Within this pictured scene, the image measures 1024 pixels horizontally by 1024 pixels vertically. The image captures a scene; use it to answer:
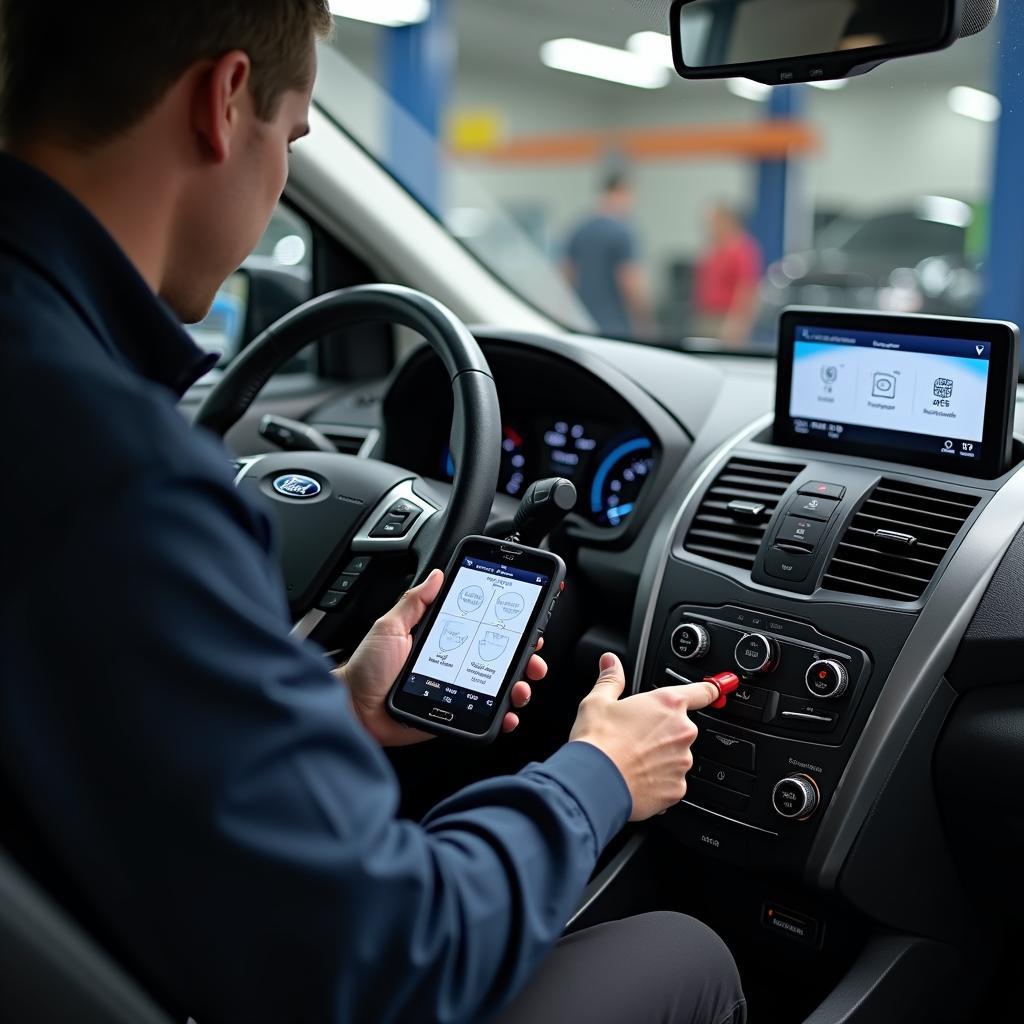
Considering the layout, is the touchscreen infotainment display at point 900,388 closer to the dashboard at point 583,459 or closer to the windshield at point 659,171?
the dashboard at point 583,459

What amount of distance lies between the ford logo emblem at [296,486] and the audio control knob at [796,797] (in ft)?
2.31

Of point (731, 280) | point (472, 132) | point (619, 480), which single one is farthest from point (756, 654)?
point (472, 132)

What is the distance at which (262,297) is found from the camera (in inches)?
104

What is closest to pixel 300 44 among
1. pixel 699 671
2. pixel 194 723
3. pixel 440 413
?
pixel 194 723

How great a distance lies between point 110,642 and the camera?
693 millimetres

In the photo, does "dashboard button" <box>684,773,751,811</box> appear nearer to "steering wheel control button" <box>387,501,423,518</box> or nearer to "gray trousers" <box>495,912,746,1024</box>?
"gray trousers" <box>495,912,746,1024</box>

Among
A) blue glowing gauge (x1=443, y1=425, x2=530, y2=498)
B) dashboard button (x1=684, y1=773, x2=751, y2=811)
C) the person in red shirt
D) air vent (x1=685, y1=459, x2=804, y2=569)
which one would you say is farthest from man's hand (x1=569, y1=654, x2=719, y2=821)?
the person in red shirt

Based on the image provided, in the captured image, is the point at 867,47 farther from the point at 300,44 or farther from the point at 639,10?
the point at 300,44

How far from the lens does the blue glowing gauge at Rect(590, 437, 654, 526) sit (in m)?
2.00

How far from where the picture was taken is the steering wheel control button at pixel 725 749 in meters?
1.59

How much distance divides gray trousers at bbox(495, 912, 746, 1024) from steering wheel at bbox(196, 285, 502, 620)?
46 centimetres

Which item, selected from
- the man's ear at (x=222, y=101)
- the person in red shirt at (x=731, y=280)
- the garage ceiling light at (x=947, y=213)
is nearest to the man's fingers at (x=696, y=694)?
the man's ear at (x=222, y=101)

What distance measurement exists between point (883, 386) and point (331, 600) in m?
0.77

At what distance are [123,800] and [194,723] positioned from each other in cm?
6
